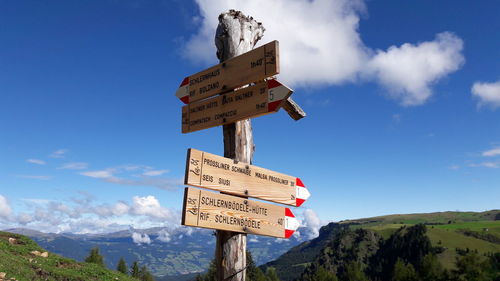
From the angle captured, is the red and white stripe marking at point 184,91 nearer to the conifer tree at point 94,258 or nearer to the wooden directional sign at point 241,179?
the wooden directional sign at point 241,179

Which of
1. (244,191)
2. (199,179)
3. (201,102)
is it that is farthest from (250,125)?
(199,179)

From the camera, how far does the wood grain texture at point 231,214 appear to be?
5.99 metres

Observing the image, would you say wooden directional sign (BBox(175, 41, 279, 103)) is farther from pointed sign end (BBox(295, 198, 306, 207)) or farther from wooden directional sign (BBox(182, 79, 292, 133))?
pointed sign end (BBox(295, 198, 306, 207))

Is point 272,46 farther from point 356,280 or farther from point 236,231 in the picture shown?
point 356,280

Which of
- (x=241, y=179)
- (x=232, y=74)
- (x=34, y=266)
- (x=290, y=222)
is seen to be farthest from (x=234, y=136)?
(x=34, y=266)

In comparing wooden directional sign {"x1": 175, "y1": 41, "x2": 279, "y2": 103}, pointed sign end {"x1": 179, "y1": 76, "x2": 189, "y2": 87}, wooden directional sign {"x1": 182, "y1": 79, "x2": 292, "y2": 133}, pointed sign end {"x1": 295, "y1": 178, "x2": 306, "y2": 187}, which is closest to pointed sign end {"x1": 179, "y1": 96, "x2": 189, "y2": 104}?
wooden directional sign {"x1": 175, "y1": 41, "x2": 279, "y2": 103}

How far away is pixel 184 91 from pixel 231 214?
2.96m

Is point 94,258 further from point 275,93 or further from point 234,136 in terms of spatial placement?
point 275,93

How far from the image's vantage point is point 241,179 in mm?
6828

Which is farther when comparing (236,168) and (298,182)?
(298,182)

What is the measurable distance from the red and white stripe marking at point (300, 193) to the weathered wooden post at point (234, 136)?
1034 millimetres

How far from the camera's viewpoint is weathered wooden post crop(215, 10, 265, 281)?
6.95 metres

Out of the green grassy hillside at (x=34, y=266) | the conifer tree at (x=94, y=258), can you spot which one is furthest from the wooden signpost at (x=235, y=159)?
the conifer tree at (x=94, y=258)

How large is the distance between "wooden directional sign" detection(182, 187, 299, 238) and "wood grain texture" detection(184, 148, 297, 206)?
136 millimetres
